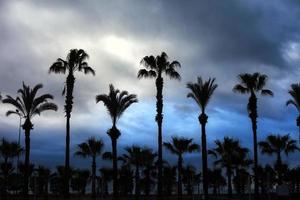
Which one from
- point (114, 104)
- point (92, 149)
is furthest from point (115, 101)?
point (92, 149)

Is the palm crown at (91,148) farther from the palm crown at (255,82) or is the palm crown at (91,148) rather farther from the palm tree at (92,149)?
the palm crown at (255,82)

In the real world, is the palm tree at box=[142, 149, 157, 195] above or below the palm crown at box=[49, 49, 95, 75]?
below

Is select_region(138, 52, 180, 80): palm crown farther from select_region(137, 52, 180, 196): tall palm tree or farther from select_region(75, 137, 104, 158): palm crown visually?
select_region(75, 137, 104, 158): palm crown

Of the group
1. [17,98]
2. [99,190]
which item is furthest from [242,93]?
[99,190]

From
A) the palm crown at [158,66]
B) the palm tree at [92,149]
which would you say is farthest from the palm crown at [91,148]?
the palm crown at [158,66]

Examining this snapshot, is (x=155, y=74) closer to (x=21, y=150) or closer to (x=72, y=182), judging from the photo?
(x=21, y=150)

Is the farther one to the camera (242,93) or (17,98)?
(242,93)

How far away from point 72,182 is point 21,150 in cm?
3245

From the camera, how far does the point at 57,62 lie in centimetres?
4469

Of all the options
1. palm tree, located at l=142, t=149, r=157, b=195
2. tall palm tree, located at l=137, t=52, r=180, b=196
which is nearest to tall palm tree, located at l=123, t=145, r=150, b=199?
palm tree, located at l=142, t=149, r=157, b=195

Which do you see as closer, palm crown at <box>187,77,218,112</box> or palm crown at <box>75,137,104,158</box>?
palm crown at <box>187,77,218,112</box>

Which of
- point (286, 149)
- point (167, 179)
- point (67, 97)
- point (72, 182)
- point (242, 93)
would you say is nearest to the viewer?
point (67, 97)

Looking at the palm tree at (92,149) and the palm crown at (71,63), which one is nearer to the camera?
the palm crown at (71,63)

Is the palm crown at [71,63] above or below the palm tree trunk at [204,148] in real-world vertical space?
above
